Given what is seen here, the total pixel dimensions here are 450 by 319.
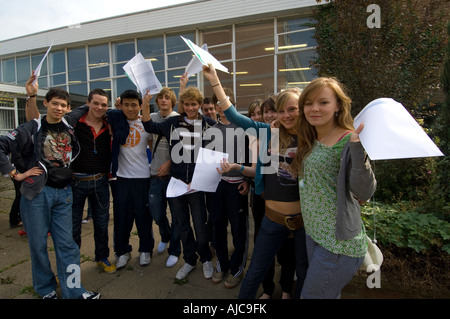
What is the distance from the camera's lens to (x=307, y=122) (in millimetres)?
1680

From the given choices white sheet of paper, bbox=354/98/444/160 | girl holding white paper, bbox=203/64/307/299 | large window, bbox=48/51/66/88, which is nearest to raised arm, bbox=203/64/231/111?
girl holding white paper, bbox=203/64/307/299

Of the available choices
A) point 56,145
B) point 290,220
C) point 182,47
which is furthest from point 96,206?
point 182,47

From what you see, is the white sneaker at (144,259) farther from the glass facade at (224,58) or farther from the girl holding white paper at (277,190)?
the glass facade at (224,58)

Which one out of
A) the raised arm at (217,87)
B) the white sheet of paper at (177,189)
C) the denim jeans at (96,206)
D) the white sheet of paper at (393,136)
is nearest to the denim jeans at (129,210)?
the denim jeans at (96,206)

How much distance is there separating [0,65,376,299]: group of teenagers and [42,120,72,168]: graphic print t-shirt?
0.01 m

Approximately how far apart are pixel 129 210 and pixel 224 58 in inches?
335

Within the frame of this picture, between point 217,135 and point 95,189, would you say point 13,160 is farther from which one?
point 217,135

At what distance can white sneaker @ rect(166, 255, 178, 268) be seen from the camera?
316 centimetres

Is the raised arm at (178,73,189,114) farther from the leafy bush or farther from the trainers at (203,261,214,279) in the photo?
the leafy bush

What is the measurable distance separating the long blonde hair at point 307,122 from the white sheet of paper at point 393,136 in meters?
0.25

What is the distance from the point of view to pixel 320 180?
4.98 feet

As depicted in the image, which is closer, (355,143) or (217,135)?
(355,143)
